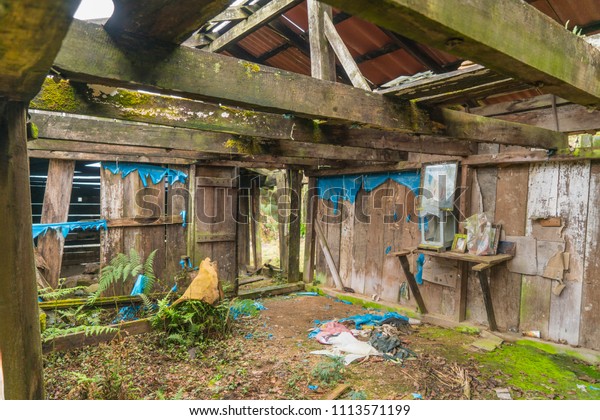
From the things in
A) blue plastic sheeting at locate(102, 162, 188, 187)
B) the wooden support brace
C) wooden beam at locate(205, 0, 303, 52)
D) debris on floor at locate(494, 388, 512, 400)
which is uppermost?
wooden beam at locate(205, 0, 303, 52)

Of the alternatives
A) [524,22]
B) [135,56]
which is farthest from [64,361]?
[524,22]

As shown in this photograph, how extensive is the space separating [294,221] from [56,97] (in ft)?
21.2

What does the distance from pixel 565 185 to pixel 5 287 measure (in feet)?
18.0

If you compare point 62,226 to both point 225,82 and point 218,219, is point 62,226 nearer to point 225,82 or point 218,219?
point 218,219

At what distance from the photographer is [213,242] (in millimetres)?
7113

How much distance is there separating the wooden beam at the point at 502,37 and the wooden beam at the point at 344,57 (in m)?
1.17

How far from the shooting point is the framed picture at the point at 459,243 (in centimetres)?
512

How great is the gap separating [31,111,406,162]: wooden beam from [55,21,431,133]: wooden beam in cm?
186

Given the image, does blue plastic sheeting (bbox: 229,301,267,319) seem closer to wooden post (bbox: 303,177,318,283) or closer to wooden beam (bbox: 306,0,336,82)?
wooden post (bbox: 303,177,318,283)

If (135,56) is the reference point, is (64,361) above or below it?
below

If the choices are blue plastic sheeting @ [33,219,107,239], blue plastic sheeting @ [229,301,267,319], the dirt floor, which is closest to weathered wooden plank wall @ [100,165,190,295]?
blue plastic sheeting @ [33,219,107,239]

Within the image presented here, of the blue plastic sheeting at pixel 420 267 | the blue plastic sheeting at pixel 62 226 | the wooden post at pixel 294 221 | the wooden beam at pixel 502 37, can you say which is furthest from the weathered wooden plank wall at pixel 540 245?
the blue plastic sheeting at pixel 62 226

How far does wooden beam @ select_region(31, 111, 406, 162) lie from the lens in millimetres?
3391

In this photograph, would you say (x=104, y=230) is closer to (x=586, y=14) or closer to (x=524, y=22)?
(x=524, y=22)
